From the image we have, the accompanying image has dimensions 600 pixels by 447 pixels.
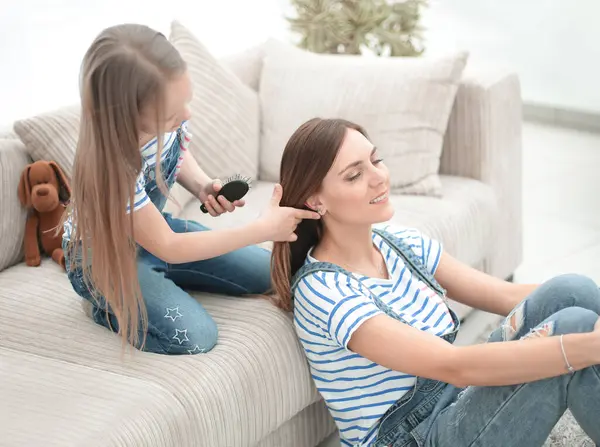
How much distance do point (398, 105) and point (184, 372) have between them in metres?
1.21

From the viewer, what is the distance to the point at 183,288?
208cm

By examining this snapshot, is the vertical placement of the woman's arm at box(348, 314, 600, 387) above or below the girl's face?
below

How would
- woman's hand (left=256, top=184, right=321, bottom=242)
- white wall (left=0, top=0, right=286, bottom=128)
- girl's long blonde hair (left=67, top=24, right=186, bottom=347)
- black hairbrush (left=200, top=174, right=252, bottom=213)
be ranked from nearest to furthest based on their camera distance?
girl's long blonde hair (left=67, top=24, right=186, bottom=347)
woman's hand (left=256, top=184, right=321, bottom=242)
black hairbrush (left=200, top=174, right=252, bottom=213)
white wall (left=0, top=0, right=286, bottom=128)

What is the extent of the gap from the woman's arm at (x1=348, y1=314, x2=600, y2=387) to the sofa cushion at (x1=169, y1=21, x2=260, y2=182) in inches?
42.9

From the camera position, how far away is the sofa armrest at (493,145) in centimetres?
271

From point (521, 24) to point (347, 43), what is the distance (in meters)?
1.52

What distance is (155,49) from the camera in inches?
60.7

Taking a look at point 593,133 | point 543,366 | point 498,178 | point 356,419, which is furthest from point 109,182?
point 593,133

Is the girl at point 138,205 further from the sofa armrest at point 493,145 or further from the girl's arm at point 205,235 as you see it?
the sofa armrest at point 493,145

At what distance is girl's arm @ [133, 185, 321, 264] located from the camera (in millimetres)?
1676

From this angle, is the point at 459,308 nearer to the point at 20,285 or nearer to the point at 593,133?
the point at 20,285

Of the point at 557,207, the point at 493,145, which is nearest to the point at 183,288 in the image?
the point at 493,145

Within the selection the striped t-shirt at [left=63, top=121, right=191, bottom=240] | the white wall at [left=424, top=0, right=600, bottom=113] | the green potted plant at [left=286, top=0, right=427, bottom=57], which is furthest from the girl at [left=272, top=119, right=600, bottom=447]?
the white wall at [left=424, top=0, right=600, bottom=113]

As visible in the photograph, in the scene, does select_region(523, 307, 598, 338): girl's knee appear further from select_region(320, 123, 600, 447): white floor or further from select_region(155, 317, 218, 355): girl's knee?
select_region(320, 123, 600, 447): white floor
